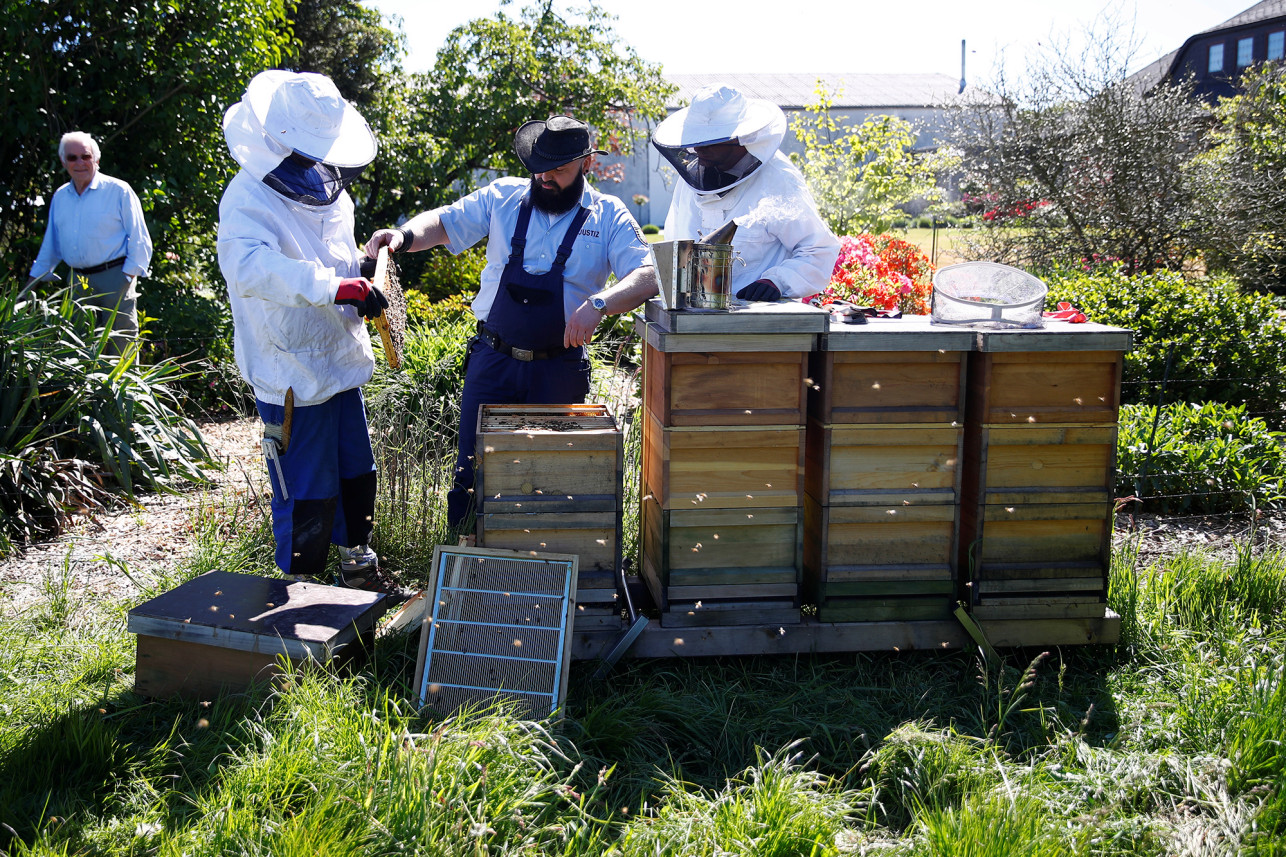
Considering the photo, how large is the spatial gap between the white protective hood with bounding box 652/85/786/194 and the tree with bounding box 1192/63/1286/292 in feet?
23.9

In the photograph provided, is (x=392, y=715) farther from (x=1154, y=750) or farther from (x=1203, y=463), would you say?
(x=1203, y=463)

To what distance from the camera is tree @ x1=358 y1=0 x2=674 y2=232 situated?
1020 centimetres

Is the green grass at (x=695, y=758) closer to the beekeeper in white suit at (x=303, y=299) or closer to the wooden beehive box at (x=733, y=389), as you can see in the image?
the beekeeper in white suit at (x=303, y=299)

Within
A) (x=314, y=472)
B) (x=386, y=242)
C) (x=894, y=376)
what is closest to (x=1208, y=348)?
(x=894, y=376)

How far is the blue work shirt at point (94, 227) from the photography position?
238 inches

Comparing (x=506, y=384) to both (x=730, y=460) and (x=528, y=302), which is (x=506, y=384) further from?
(x=730, y=460)

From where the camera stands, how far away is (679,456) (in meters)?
2.79

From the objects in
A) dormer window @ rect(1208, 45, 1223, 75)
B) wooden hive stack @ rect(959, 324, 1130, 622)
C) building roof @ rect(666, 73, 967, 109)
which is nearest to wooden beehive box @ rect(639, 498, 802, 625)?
wooden hive stack @ rect(959, 324, 1130, 622)

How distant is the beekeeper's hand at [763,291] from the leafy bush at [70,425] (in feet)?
10.2

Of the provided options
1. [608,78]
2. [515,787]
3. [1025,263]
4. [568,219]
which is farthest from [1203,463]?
[608,78]

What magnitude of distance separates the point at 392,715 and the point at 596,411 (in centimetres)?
119

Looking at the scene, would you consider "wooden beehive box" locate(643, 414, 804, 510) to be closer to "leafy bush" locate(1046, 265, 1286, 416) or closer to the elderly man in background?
"leafy bush" locate(1046, 265, 1286, 416)

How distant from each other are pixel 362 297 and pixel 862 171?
29.7 feet

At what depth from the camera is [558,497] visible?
2.79 metres
